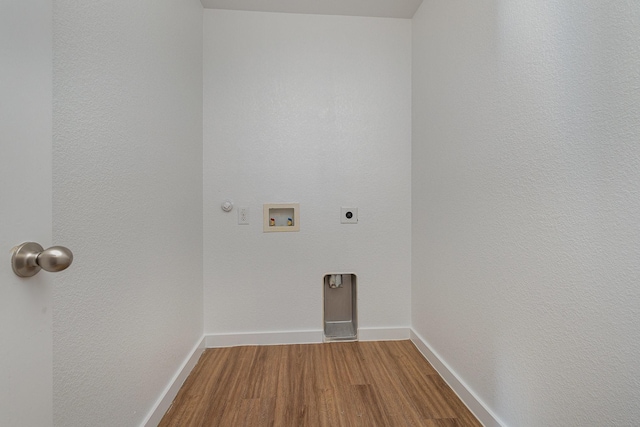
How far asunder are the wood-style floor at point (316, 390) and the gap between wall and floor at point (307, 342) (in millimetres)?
37

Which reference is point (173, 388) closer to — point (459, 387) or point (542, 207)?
point (459, 387)

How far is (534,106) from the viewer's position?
98cm

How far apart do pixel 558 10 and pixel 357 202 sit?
137 centimetres

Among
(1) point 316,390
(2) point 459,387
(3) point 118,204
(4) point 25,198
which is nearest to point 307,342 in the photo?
(1) point 316,390

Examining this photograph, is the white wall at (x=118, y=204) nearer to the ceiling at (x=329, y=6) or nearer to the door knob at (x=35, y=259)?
the door knob at (x=35, y=259)

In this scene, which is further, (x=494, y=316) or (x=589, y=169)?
(x=494, y=316)

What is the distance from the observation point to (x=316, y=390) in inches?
59.1

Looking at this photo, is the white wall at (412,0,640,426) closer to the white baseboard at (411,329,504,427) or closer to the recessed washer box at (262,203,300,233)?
the white baseboard at (411,329,504,427)

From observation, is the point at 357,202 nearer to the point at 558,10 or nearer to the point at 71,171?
the point at 558,10

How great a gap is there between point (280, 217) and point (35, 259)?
1491mm

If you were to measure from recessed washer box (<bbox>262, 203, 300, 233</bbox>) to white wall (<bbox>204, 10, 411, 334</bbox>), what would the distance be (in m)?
0.04

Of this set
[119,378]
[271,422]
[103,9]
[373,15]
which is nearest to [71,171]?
[103,9]

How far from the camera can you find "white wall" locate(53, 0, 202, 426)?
31.4 inches

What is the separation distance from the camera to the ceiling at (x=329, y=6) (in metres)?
1.86
